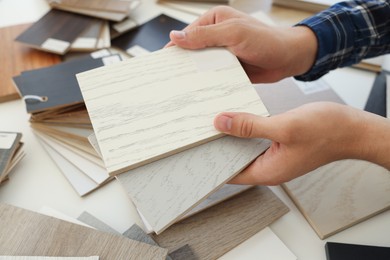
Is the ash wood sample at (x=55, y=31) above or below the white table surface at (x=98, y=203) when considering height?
above

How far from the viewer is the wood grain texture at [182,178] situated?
61cm

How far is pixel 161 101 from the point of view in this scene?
721 mm

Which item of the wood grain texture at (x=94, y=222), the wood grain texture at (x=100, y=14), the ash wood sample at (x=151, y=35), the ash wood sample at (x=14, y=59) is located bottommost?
the wood grain texture at (x=94, y=222)

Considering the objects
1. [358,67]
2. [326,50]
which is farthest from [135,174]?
[358,67]

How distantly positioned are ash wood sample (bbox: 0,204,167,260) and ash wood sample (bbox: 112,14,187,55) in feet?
2.22

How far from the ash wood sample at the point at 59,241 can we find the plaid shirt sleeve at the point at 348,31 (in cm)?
67

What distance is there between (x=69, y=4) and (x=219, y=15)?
673 millimetres

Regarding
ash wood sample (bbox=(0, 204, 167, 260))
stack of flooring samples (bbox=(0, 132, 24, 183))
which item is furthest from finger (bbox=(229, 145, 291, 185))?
stack of flooring samples (bbox=(0, 132, 24, 183))

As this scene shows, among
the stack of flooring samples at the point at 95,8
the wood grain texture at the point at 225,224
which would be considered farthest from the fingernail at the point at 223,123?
the stack of flooring samples at the point at 95,8

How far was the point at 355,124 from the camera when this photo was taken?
28.3 inches

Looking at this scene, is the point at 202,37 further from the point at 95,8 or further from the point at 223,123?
the point at 95,8

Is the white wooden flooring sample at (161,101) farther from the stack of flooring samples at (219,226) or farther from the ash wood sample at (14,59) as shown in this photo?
the ash wood sample at (14,59)

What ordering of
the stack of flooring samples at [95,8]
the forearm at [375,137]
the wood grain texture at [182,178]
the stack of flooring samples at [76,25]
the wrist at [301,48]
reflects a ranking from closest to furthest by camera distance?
1. the wood grain texture at [182,178]
2. the forearm at [375,137]
3. the wrist at [301,48]
4. the stack of flooring samples at [76,25]
5. the stack of flooring samples at [95,8]

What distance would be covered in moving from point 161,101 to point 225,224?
0.31 metres
